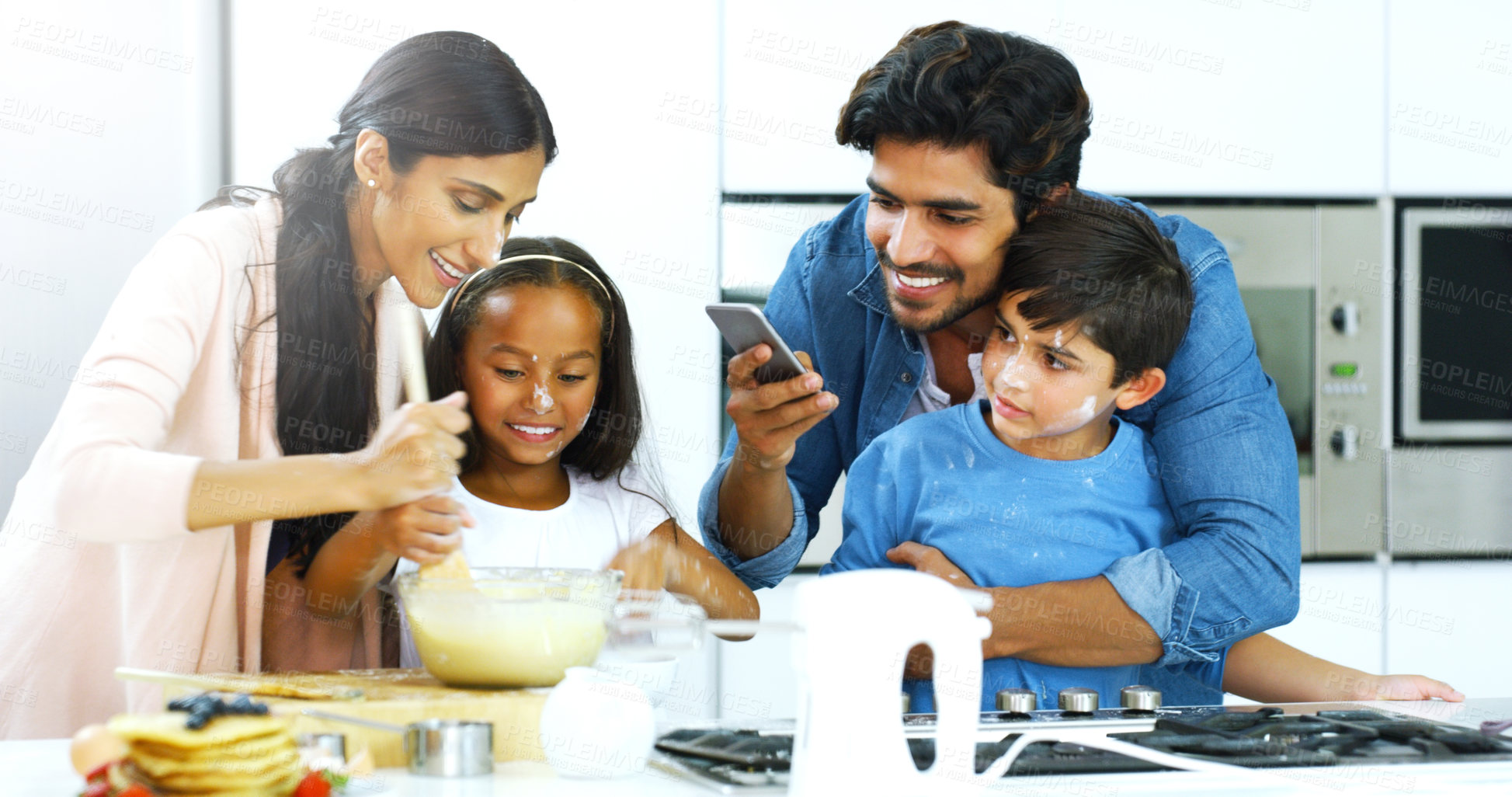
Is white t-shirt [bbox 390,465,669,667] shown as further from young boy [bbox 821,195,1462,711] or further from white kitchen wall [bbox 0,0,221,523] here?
white kitchen wall [bbox 0,0,221,523]

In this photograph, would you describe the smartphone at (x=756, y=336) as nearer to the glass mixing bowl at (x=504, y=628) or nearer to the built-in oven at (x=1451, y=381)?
the glass mixing bowl at (x=504, y=628)

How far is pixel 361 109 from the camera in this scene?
5.83ft

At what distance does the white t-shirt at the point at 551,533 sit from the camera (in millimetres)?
1759

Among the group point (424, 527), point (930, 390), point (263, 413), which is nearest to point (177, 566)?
point (263, 413)

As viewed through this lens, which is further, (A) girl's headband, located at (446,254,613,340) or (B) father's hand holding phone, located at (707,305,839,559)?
(A) girl's headband, located at (446,254,613,340)

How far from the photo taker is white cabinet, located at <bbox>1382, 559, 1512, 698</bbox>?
8.47 ft

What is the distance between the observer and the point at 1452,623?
2598 mm

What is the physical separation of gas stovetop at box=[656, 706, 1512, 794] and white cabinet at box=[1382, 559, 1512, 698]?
1.65 metres

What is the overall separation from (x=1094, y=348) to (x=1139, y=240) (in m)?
0.17

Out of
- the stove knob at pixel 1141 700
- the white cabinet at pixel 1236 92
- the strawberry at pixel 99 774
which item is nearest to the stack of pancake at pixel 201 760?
the strawberry at pixel 99 774

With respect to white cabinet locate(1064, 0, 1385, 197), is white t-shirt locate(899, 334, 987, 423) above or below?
below

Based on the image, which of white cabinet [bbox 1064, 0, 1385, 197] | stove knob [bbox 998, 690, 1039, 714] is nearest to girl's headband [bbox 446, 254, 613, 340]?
stove knob [bbox 998, 690, 1039, 714]

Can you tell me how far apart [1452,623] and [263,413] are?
241cm

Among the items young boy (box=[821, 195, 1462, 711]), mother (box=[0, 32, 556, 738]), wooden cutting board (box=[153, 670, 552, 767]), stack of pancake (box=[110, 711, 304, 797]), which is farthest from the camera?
young boy (box=[821, 195, 1462, 711])
